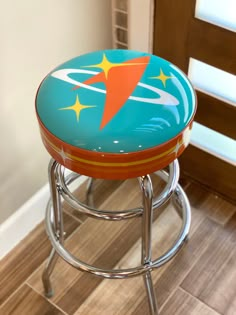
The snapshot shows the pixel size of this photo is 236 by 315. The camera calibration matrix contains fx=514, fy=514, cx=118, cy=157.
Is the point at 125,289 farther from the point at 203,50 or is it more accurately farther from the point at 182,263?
the point at 203,50

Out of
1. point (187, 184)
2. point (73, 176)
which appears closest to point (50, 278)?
point (73, 176)

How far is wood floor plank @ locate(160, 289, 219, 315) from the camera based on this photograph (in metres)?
1.32

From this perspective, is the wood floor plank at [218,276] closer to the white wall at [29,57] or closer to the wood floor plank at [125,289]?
the wood floor plank at [125,289]

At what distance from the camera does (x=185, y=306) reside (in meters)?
1.33

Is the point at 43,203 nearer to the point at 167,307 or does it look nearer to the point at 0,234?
the point at 0,234

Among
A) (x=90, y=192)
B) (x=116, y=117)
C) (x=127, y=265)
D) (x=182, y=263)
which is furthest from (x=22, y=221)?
(x=116, y=117)

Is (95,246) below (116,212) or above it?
below

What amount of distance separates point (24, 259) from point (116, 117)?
705mm

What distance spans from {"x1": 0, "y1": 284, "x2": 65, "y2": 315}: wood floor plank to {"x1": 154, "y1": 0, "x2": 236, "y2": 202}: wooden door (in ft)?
1.96

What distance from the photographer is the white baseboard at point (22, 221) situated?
142 centimetres

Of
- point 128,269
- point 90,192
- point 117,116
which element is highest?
point 117,116

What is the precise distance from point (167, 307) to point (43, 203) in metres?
0.46

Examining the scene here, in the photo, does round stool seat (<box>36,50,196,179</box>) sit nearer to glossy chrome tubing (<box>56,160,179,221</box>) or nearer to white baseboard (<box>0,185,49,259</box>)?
glossy chrome tubing (<box>56,160,179,221</box>)

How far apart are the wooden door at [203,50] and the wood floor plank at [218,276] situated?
16 cm
